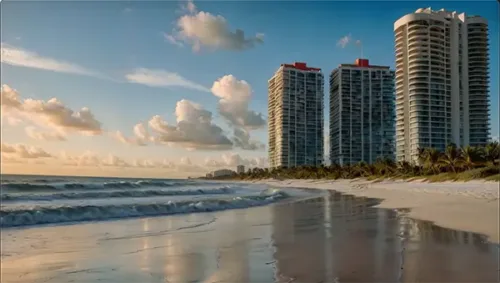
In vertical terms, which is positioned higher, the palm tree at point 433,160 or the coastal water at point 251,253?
the palm tree at point 433,160

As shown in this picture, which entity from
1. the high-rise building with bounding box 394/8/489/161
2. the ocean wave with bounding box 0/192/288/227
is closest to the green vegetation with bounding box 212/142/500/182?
the high-rise building with bounding box 394/8/489/161

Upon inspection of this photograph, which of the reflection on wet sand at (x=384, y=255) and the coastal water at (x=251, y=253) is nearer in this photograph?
the reflection on wet sand at (x=384, y=255)

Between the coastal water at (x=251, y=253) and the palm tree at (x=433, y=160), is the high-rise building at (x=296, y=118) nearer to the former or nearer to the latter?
the palm tree at (x=433, y=160)

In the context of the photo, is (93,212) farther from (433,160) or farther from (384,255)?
(433,160)

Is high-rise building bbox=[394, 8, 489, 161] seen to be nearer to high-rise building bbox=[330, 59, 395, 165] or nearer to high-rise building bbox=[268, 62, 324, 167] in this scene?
high-rise building bbox=[330, 59, 395, 165]

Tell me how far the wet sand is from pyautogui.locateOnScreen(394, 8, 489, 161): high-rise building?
3173 inches

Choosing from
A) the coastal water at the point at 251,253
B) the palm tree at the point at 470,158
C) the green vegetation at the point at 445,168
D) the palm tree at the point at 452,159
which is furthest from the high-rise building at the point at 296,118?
the coastal water at the point at 251,253

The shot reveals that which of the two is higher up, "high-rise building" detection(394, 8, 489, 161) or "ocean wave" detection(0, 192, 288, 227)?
"high-rise building" detection(394, 8, 489, 161)

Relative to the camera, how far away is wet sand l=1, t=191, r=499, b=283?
17.4 ft

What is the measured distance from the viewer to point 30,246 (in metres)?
8.86

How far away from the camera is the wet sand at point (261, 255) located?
209 inches

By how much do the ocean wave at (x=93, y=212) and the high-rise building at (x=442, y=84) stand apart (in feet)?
241

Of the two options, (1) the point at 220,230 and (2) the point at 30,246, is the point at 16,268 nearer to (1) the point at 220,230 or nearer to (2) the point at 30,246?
(2) the point at 30,246

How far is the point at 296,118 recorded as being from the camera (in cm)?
10912
